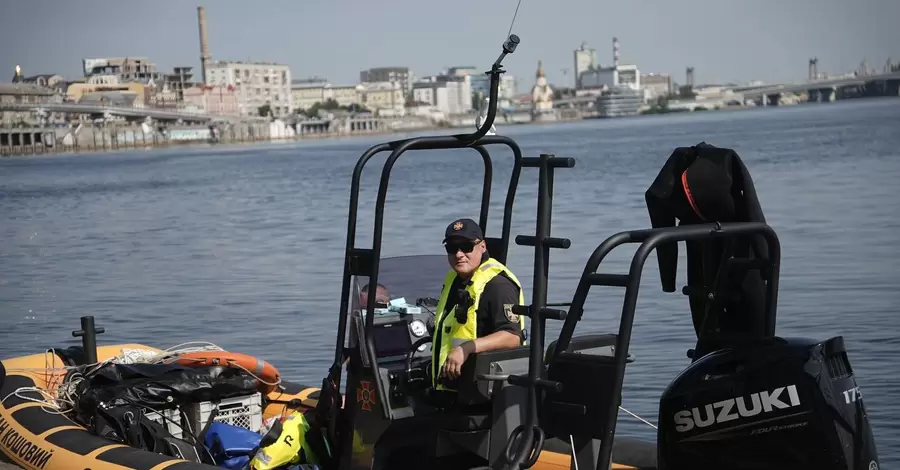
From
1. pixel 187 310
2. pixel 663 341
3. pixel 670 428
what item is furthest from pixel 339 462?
pixel 187 310

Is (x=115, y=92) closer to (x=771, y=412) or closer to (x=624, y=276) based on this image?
(x=624, y=276)

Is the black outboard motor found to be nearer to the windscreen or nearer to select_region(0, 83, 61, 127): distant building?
the windscreen

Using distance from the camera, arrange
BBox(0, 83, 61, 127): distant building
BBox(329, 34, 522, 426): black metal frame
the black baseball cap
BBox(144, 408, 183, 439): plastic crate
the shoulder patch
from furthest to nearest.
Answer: BBox(0, 83, 61, 127): distant building, BBox(144, 408, 183, 439): plastic crate, BBox(329, 34, 522, 426): black metal frame, the black baseball cap, the shoulder patch

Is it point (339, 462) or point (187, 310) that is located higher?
point (339, 462)

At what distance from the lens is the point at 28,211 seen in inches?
1790

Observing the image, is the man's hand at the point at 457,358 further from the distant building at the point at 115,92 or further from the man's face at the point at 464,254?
the distant building at the point at 115,92

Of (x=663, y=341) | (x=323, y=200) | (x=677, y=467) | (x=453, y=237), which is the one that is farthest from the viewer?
(x=323, y=200)

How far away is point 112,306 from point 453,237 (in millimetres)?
14975

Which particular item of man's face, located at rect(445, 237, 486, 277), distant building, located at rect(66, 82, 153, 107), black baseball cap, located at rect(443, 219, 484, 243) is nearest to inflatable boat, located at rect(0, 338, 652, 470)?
man's face, located at rect(445, 237, 486, 277)

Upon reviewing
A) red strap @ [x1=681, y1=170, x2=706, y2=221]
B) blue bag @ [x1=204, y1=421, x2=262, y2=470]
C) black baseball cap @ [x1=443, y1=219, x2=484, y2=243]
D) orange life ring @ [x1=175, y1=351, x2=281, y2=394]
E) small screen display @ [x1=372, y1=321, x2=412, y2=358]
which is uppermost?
red strap @ [x1=681, y1=170, x2=706, y2=221]

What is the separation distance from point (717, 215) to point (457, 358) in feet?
3.83

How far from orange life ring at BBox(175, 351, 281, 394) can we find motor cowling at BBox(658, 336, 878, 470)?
3645 mm

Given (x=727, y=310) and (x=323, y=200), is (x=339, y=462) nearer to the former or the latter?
(x=727, y=310)

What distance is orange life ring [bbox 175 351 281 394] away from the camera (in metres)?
7.52
